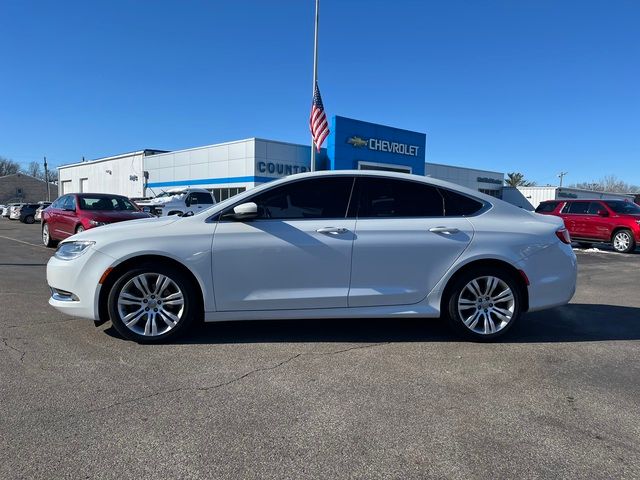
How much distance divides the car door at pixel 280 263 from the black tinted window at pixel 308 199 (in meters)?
0.07

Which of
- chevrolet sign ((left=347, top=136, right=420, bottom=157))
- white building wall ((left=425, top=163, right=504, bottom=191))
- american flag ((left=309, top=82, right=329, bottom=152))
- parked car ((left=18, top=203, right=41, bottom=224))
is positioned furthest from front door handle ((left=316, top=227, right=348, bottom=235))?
white building wall ((left=425, top=163, right=504, bottom=191))

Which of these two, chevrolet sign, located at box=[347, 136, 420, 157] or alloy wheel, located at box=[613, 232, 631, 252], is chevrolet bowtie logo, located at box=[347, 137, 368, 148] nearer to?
chevrolet sign, located at box=[347, 136, 420, 157]

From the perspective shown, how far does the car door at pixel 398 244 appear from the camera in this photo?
4.52m

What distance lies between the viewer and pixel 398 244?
4543 millimetres

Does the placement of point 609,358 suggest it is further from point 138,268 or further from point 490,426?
point 138,268

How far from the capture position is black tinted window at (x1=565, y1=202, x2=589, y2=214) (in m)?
16.5

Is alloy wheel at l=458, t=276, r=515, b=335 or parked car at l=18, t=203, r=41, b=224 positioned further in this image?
parked car at l=18, t=203, r=41, b=224

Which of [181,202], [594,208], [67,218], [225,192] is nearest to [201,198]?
[181,202]

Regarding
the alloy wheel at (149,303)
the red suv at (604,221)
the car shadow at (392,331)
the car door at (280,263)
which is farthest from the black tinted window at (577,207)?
the alloy wheel at (149,303)

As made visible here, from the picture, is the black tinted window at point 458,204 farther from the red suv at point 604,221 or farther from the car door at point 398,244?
the red suv at point 604,221

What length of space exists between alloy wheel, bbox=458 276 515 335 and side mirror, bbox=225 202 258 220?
2.17 metres

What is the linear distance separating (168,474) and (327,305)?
2300 mm

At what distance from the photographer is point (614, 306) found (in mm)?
6672

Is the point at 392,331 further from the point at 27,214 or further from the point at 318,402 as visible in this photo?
the point at 27,214
